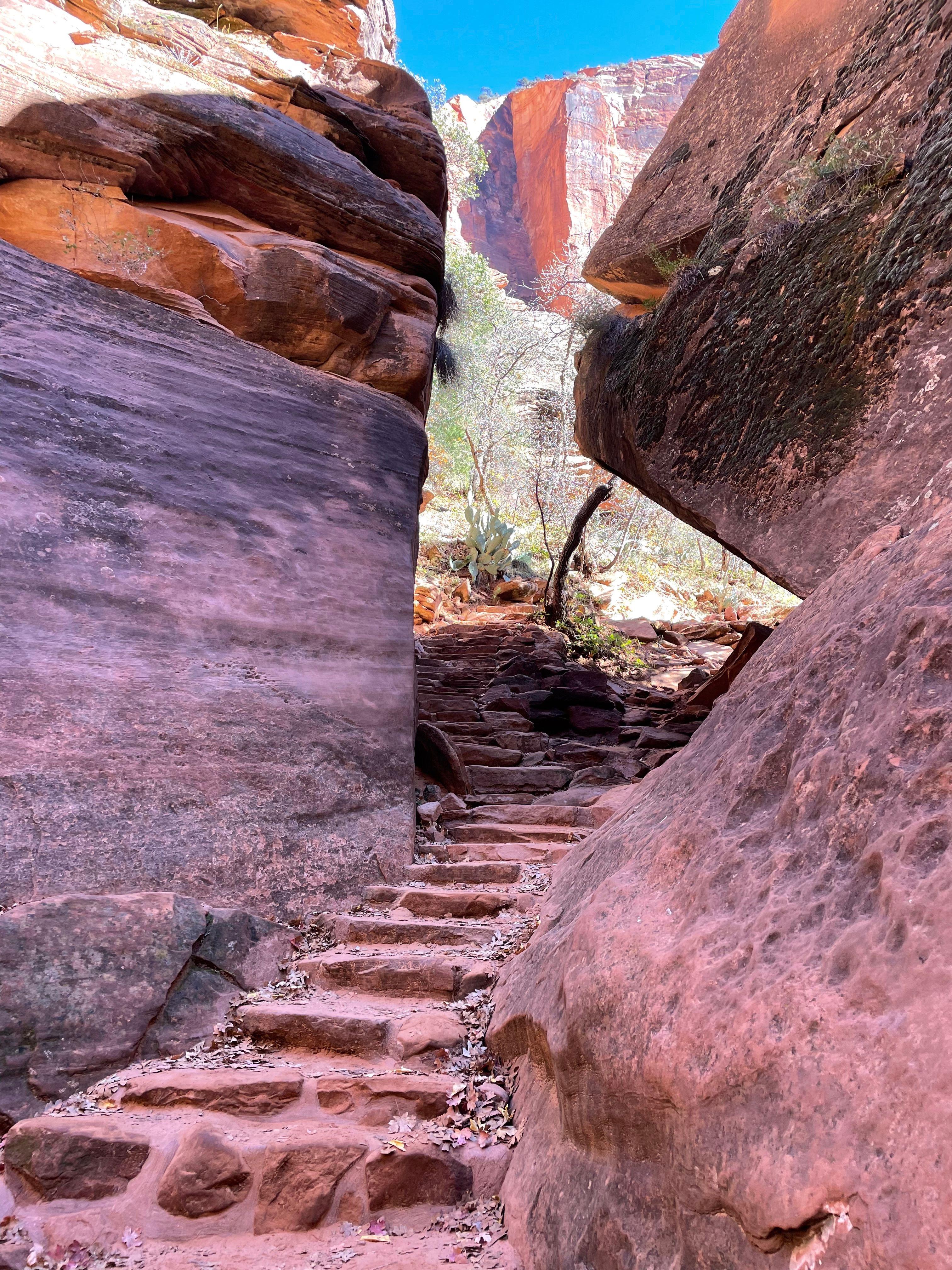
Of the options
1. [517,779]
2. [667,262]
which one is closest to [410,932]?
[517,779]

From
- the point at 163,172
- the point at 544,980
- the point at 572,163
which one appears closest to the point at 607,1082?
the point at 544,980

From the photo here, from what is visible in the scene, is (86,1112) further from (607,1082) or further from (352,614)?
(352,614)

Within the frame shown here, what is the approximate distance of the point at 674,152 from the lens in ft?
24.5

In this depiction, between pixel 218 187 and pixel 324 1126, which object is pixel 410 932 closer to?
pixel 324 1126

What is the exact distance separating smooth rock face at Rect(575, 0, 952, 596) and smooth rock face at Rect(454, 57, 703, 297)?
32.4m

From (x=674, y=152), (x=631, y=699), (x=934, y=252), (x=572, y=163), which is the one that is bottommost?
(x=631, y=699)

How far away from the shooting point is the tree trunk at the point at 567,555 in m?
12.6

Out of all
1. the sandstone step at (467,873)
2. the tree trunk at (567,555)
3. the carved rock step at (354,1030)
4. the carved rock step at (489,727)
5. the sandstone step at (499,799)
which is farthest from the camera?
the tree trunk at (567,555)

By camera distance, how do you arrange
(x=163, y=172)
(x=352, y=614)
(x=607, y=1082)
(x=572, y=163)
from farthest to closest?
(x=572, y=163), (x=163, y=172), (x=352, y=614), (x=607, y=1082)

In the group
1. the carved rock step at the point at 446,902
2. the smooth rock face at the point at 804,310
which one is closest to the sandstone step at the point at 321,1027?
the carved rock step at the point at 446,902

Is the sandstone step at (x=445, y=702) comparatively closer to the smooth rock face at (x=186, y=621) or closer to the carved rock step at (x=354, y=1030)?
the smooth rock face at (x=186, y=621)

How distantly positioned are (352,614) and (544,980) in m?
2.95

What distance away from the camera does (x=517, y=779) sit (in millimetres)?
6441

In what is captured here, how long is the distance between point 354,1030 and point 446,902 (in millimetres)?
1176
